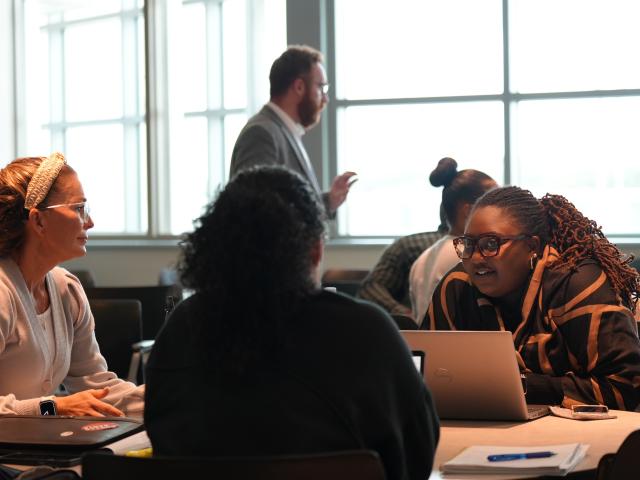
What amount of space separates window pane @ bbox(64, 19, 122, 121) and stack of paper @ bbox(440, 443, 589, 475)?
7026mm

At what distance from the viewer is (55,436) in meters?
2.03

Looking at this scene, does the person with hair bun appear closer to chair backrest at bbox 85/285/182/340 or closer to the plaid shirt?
the plaid shirt

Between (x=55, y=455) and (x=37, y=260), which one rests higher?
(x=37, y=260)

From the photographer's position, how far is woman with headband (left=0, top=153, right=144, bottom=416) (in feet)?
8.39

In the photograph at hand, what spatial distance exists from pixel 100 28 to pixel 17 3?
0.90 m

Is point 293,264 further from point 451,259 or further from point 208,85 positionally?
point 208,85

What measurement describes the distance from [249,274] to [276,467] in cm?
30

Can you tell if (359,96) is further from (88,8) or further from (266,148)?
(266,148)

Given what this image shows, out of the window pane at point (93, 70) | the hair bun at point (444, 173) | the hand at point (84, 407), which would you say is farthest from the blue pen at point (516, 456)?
the window pane at point (93, 70)

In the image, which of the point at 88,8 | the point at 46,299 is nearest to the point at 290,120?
the point at 46,299

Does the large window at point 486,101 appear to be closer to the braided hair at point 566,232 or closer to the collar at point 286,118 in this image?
the collar at point 286,118

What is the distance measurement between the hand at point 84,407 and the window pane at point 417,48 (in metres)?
5.51

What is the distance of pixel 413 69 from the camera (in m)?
7.60

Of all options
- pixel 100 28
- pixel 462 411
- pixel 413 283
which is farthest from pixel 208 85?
pixel 462 411
